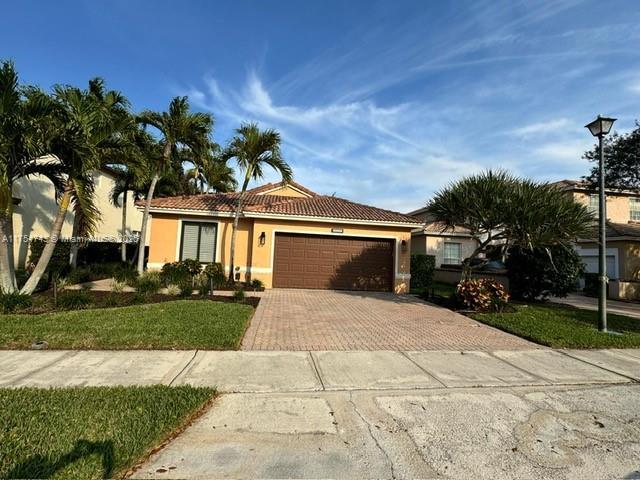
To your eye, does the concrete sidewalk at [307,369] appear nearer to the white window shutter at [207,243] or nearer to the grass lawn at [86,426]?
the grass lawn at [86,426]

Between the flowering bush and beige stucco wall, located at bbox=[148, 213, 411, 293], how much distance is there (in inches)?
174

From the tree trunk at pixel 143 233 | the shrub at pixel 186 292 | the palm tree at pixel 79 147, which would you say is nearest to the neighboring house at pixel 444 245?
the tree trunk at pixel 143 233

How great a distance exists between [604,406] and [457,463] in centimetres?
254

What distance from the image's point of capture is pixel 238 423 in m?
3.53

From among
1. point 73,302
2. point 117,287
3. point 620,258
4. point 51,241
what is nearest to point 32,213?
point 117,287

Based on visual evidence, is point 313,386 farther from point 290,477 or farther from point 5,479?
point 5,479

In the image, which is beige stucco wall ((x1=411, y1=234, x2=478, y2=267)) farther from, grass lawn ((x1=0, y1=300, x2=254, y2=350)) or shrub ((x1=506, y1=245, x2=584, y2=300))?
grass lawn ((x1=0, y1=300, x2=254, y2=350))

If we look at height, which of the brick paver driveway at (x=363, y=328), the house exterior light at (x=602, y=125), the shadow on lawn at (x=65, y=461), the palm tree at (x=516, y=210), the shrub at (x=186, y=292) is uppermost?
the house exterior light at (x=602, y=125)

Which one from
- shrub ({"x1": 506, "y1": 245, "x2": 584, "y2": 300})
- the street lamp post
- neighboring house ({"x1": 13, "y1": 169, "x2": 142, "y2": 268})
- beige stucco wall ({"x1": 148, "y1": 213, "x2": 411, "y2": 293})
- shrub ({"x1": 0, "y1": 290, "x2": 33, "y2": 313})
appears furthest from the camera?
neighboring house ({"x1": 13, "y1": 169, "x2": 142, "y2": 268})

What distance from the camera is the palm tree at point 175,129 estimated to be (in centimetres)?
1341

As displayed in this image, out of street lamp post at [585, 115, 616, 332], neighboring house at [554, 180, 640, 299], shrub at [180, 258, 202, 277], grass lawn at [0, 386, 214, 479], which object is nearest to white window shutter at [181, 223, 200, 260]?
shrub at [180, 258, 202, 277]

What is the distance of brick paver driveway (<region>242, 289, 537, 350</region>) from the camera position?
22.0 ft

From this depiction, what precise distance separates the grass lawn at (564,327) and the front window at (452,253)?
472 inches

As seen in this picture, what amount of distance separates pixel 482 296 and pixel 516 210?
2.72m
